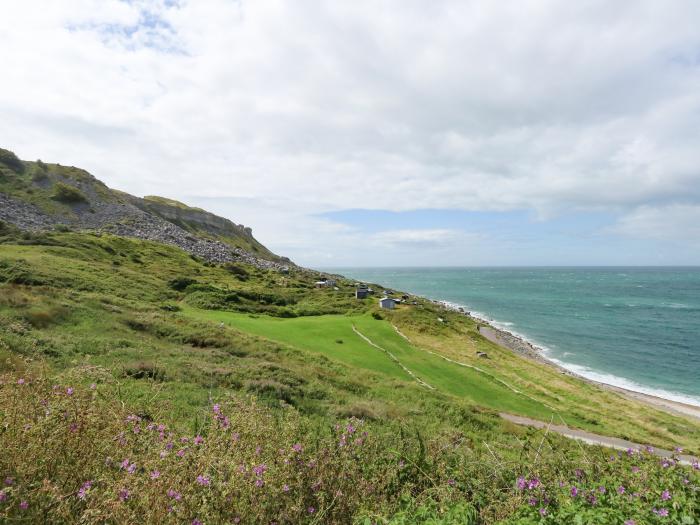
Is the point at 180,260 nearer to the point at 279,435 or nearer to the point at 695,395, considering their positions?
the point at 279,435

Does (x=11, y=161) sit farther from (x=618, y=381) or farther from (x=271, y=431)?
(x=618, y=381)

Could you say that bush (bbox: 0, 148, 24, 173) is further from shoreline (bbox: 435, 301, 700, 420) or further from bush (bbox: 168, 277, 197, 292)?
shoreline (bbox: 435, 301, 700, 420)

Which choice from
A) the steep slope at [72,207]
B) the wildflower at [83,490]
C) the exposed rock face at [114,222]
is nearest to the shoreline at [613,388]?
the wildflower at [83,490]

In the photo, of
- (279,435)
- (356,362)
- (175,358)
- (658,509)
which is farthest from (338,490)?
(356,362)

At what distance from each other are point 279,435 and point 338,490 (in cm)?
122

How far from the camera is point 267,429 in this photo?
4.93 metres

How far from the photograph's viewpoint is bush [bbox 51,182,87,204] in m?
75.0

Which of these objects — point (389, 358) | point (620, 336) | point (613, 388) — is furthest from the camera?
point (620, 336)

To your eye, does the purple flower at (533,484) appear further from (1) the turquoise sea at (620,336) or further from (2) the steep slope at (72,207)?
(2) the steep slope at (72,207)

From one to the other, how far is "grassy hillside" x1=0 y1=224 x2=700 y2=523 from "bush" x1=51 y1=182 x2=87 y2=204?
54.0 meters

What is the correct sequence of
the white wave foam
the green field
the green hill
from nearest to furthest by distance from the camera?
the green hill, the green field, the white wave foam

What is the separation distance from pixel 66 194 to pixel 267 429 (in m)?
91.5

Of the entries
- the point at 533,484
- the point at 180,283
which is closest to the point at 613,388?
the point at 533,484

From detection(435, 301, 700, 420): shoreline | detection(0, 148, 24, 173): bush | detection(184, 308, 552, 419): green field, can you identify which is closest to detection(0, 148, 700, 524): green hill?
detection(184, 308, 552, 419): green field
